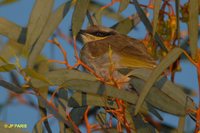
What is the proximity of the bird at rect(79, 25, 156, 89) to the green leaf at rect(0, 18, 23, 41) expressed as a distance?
44cm

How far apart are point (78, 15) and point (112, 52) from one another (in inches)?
21.3

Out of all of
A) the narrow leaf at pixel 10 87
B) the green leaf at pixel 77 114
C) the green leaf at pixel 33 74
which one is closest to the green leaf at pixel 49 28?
the narrow leaf at pixel 10 87

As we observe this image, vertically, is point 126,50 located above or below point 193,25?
below

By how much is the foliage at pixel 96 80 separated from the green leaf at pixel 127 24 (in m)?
0.41

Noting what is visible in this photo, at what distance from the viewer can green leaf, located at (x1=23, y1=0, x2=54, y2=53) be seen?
301cm

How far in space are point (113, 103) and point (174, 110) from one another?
0.40 meters

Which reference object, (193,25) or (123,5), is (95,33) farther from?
(193,25)

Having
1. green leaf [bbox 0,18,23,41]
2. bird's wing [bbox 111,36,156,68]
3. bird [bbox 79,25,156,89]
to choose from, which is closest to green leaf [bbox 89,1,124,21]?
bird [bbox 79,25,156,89]

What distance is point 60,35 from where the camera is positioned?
11.8 ft

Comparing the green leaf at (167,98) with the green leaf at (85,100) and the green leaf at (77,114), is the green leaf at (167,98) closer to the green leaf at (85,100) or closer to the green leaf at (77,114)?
the green leaf at (85,100)

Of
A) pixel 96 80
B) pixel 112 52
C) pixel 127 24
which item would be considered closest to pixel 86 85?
pixel 96 80

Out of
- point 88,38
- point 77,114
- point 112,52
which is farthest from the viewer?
point 88,38

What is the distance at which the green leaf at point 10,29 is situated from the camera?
3.27m

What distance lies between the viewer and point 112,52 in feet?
11.8
